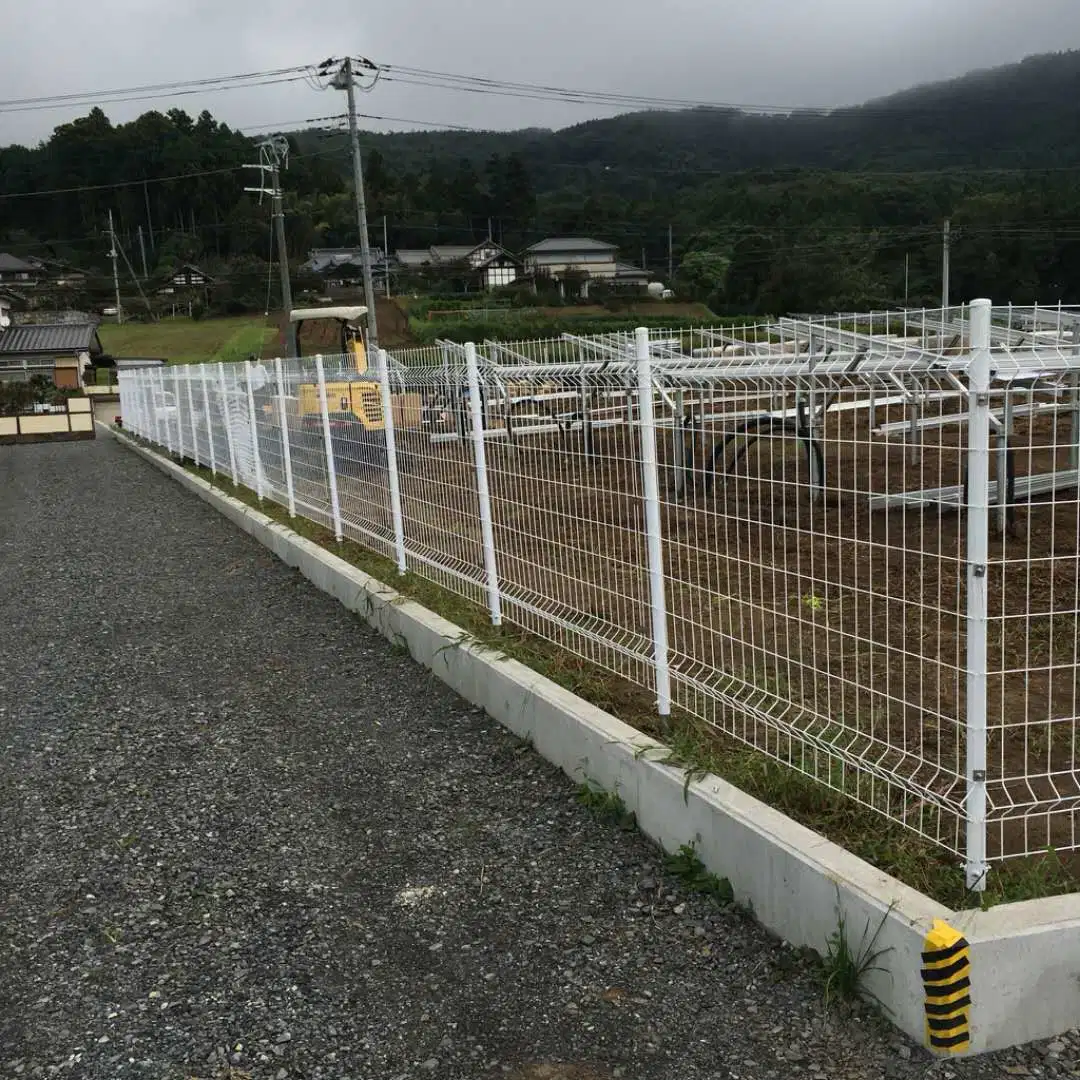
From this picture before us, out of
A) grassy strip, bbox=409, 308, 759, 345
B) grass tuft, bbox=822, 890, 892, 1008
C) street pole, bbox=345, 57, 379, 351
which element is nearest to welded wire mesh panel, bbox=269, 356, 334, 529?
grass tuft, bbox=822, 890, 892, 1008

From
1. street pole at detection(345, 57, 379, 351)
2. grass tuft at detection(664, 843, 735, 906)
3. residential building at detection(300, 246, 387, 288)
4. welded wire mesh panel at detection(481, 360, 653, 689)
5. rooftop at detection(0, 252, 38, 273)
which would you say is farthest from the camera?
rooftop at detection(0, 252, 38, 273)

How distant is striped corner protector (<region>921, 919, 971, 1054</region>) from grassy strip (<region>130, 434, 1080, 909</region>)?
8.8 inches

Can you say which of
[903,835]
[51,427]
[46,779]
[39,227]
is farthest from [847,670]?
[39,227]

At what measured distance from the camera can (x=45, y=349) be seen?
56.0 m

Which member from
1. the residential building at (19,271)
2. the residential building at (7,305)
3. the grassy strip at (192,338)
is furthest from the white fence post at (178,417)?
the residential building at (19,271)

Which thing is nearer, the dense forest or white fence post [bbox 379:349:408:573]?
white fence post [bbox 379:349:408:573]

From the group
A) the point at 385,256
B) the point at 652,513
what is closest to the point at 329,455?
the point at 652,513

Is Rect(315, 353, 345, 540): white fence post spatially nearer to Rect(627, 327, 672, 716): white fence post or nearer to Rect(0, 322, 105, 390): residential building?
Rect(627, 327, 672, 716): white fence post

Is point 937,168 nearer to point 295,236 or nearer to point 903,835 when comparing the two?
point 295,236

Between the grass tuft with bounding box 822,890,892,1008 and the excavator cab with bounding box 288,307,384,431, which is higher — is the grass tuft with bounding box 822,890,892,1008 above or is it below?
below

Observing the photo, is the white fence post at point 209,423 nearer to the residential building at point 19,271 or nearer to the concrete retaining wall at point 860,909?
the concrete retaining wall at point 860,909

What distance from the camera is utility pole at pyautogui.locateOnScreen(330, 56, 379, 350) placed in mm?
27125

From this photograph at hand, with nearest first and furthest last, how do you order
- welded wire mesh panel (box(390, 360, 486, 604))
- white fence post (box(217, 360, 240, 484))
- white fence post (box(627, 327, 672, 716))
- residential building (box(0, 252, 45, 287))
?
1. white fence post (box(627, 327, 672, 716))
2. welded wire mesh panel (box(390, 360, 486, 604))
3. white fence post (box(217, 360, 240, 484))
4. residential building (box(0, 252, 45, 287))

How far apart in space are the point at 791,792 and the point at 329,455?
5937 millimetres
